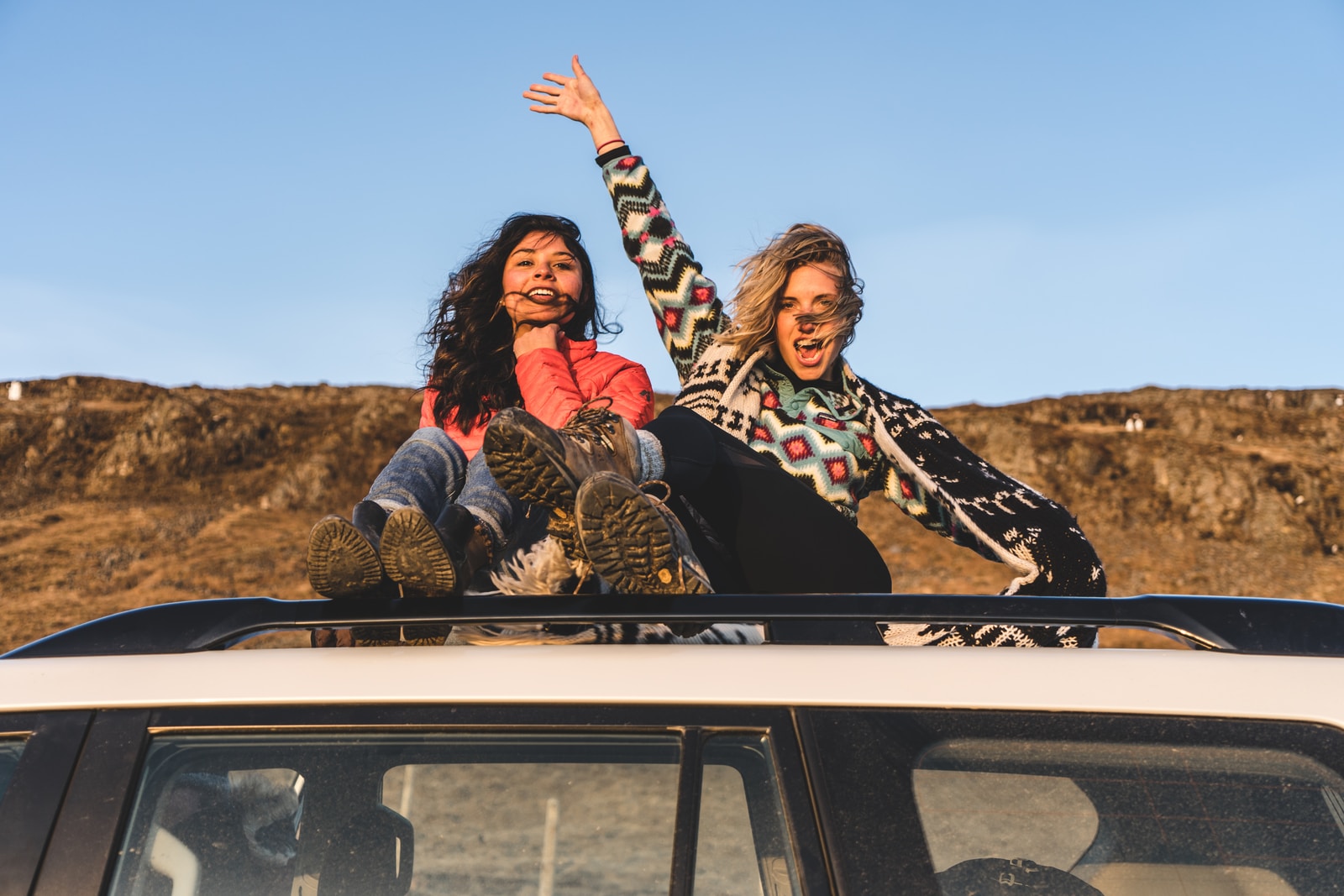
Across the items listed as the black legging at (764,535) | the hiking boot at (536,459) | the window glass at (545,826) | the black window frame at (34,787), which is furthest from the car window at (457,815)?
the black legging at (764,535)

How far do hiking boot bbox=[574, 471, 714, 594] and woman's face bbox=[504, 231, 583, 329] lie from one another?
1.74 m

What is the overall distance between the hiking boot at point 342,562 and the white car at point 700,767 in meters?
0.32

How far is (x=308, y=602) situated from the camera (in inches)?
73.8

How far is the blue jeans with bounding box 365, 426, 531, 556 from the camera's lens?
2443mm

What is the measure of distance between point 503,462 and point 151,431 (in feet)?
78.2

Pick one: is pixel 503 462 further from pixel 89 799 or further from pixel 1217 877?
pixel 1217 877

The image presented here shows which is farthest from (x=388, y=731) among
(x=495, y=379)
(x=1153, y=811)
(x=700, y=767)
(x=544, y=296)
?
(x=544, y=296)

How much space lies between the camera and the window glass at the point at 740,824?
1386mm

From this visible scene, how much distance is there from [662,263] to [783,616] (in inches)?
84.9

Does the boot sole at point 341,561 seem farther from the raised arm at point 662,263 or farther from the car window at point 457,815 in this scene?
the raised arm at point 662,263

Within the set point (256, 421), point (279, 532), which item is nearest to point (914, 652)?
point (279, 532)

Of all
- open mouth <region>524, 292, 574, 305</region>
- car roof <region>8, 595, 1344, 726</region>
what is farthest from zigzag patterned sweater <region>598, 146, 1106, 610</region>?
car roof <region>8, 595, 1344, 726</region>

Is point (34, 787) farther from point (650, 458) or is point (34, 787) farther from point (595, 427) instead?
point (650, 458)

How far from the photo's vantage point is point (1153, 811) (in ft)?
4.58
